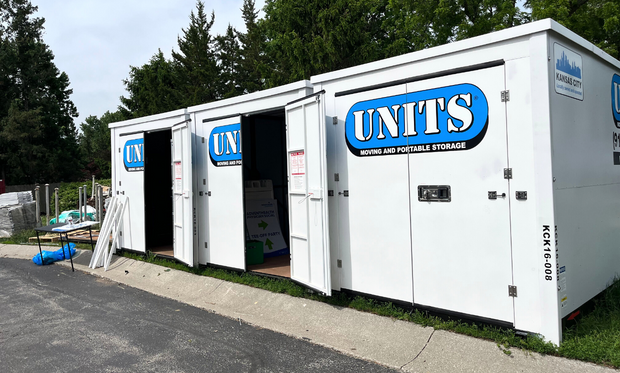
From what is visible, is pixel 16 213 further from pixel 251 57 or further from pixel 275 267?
pixel 251 57

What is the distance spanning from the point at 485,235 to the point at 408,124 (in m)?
1.46

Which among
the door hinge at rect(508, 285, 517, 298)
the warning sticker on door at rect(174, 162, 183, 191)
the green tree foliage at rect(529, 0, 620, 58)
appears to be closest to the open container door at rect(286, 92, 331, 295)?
the door hinge at rect(508, 285, 517, 298)

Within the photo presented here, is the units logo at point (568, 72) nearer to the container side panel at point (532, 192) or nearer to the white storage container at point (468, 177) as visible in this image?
the white storage container at point (468, 177)

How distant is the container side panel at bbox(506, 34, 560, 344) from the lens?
4047mm

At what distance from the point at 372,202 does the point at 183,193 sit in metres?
4.11

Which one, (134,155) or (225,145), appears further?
(134,155)

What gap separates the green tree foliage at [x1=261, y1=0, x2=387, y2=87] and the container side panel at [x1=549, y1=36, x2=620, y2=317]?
16.5m

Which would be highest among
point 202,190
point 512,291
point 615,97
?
point 615,97

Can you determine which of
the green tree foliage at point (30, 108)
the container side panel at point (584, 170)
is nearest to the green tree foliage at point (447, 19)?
the container side panel at point (584, 170)

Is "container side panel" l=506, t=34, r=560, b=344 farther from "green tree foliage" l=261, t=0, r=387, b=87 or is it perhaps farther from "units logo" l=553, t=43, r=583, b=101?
"green tree foliage" l=261, t=0, r=387, b=87

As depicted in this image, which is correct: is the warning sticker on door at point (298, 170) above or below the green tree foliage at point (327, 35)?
below

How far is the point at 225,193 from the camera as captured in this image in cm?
765

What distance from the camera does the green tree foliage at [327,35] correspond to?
2091cm

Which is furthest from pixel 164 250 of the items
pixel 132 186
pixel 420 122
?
pixel 420 122
